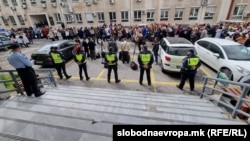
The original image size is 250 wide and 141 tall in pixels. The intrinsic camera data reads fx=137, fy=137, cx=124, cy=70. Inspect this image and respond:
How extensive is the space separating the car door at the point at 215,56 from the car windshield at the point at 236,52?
29cm

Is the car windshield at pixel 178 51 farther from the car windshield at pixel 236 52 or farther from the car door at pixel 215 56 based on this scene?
the car windshield at pixel 236 52

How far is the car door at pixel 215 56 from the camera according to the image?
7129 millimetres

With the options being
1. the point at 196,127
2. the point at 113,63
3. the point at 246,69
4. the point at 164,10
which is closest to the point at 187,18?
the point at 164,10

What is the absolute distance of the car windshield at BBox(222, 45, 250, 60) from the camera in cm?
670

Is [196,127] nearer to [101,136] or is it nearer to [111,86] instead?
[101,136]

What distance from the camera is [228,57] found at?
6.77m

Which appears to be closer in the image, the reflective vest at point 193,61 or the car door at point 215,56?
the reflective vest at point 193,61

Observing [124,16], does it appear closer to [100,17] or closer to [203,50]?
[100,17]

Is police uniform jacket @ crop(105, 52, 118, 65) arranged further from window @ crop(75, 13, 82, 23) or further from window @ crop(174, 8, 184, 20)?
window @ crop(75, 13, 82, 23)

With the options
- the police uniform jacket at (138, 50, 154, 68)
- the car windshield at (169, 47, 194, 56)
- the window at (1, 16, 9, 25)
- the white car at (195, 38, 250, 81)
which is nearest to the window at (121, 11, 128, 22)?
the white car at (195, 38, 250, 81)

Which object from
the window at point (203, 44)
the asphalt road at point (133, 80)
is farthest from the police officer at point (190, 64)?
the window at point (203, 44)

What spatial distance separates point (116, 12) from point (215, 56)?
59.3 ft

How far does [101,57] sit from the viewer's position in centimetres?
1083

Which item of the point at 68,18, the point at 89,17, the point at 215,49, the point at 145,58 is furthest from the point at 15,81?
the point at 68,18
